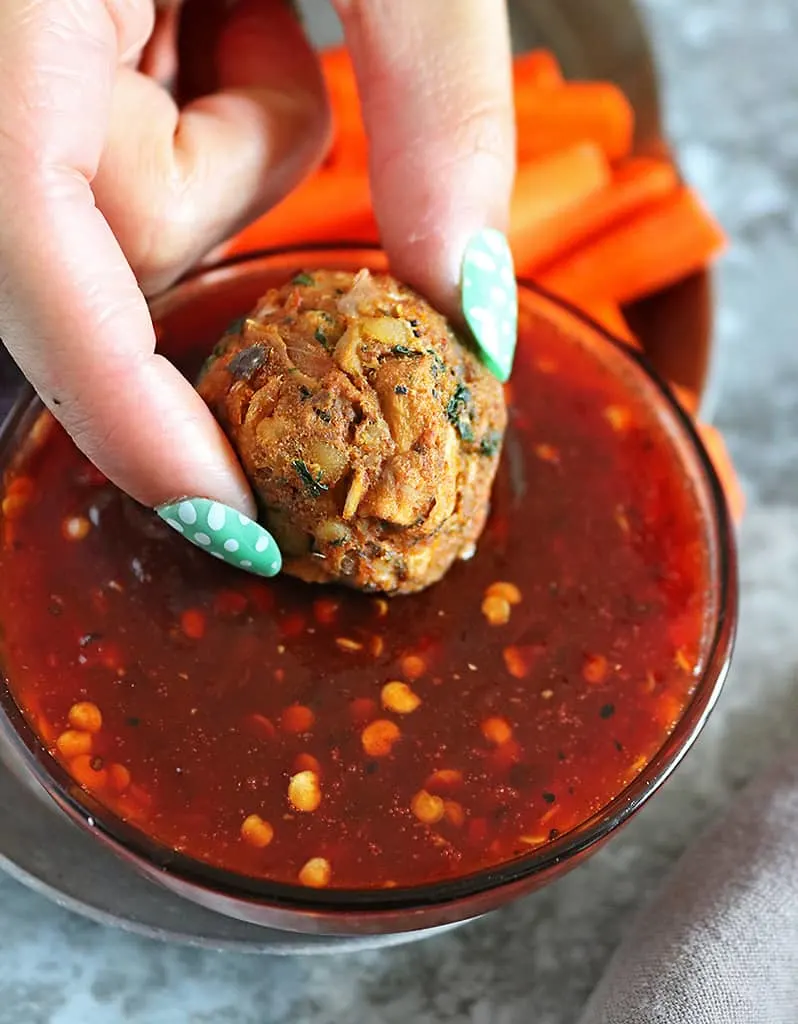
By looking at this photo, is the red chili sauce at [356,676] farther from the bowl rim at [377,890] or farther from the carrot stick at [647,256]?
the carrot stick at [647,256]

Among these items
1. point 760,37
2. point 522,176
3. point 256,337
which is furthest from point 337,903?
point 760,37

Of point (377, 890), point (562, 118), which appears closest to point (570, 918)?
point (377, 890)

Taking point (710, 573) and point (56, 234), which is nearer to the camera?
point (56, 234)

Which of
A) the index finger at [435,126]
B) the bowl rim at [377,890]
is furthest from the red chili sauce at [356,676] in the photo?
the index finger at [435,126]

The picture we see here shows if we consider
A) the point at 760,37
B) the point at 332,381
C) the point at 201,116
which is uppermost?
the point at 201,116

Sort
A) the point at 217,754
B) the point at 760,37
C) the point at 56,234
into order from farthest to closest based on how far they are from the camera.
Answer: the point at 760,37 < the point at 217,754 < the point at 56,234

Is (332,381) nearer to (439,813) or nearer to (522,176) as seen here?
(439,813)

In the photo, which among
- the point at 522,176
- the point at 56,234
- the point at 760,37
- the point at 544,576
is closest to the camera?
the point at 56,234
